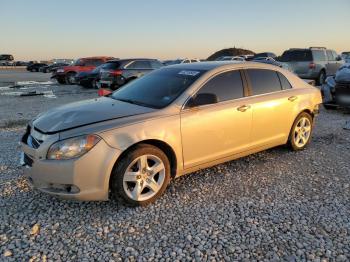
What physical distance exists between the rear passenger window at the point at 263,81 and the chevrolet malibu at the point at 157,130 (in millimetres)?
16

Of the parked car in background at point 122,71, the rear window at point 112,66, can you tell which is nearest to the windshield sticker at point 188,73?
the parked car in background at point 122,71

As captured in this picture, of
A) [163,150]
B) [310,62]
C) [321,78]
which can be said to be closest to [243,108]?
[163,150]

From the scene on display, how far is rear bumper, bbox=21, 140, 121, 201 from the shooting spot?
11.2ft

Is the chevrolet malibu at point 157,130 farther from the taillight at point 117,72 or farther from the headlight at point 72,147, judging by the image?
the taillight at point 117,72

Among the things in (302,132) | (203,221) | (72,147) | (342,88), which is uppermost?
(72,147)

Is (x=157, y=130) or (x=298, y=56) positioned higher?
(x=298, y=56)

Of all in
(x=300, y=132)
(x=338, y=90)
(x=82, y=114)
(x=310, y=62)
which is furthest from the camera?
(x=310, y=62)

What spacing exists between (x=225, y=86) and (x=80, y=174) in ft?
7.38

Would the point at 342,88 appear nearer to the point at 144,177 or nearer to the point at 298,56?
the point at 144,177

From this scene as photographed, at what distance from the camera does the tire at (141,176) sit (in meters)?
3.64

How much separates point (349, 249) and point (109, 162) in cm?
237

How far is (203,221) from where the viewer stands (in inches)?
139

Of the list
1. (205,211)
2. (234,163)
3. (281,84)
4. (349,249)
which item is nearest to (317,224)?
(349,249)

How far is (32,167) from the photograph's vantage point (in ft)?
11.9
